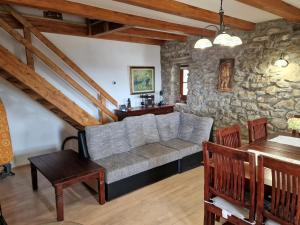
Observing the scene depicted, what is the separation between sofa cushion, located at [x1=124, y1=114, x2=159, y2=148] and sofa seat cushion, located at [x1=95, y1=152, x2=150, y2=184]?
1.35 ft

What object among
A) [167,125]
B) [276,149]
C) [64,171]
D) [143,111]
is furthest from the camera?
[143,111]

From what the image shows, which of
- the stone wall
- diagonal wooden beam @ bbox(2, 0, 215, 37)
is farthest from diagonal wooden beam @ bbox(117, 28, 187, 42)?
diagonal wooden beam @ bbox(2, 0, 215, 37)

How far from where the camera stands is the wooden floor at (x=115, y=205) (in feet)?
8.53

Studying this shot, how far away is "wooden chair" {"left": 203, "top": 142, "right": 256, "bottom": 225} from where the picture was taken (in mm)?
1730

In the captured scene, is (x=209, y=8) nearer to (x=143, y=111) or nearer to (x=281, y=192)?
(x=281, y=192)

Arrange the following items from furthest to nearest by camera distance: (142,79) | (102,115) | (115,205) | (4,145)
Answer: (142,79) → (102,115) → (115,205) → (4,145)

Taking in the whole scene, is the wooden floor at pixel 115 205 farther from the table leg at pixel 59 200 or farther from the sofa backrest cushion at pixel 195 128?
the sofa backrest cushion at pixel 195 128

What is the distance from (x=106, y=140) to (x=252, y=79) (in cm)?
291

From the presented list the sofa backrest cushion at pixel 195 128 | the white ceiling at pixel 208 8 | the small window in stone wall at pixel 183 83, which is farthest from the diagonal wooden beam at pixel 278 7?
the small window in stone wall at pixel 183 83

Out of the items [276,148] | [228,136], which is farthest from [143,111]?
[276,148]

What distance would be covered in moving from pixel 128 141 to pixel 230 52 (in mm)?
2731

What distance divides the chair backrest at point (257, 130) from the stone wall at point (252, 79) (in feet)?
3.47

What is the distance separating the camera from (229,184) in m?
1.89

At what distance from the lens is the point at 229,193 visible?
1903mm
